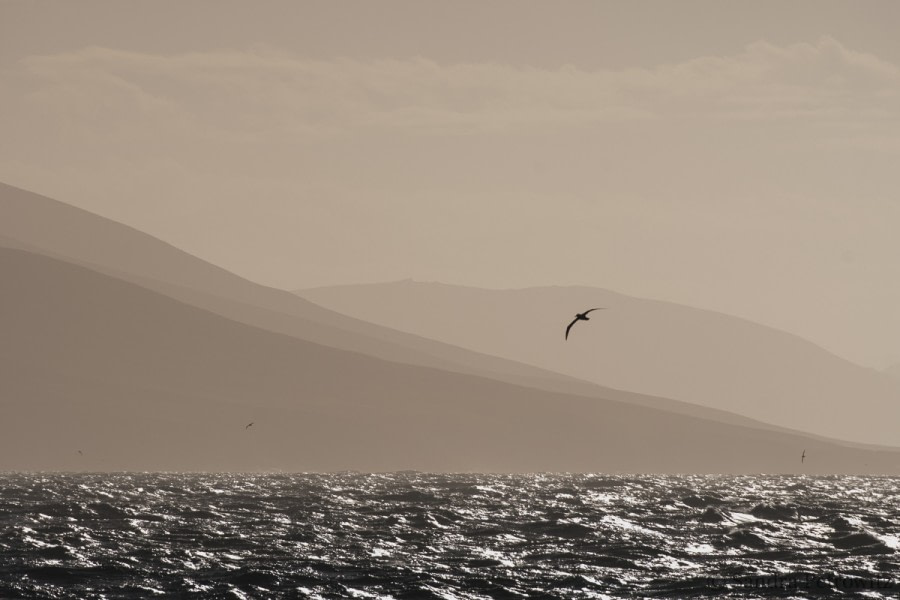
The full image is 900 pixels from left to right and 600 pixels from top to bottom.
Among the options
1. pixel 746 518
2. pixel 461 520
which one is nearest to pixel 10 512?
pixel 461 520

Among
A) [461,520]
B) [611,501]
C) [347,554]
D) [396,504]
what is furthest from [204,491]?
[347,554]

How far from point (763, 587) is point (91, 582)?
20424 mm

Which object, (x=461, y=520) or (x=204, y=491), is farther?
(x=204, y=491)

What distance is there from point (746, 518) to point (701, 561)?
72.6ft

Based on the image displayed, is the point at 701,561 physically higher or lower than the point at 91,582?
higher

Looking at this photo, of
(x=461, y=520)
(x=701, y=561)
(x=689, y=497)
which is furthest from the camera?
(x=689, y=497)

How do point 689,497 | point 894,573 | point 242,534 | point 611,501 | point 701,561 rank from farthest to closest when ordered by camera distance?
point 689,497, point 611,501, point 242,534, point 701,561, point 894,573

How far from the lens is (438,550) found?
153ft

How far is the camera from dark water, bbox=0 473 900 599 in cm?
3678

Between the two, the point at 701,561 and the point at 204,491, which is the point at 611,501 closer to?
the point at 204,491

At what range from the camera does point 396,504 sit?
75438 mm

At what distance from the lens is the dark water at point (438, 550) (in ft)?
121

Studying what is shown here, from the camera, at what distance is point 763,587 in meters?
37.4

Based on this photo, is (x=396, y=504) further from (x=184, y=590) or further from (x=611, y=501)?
(x=184, y=590)
